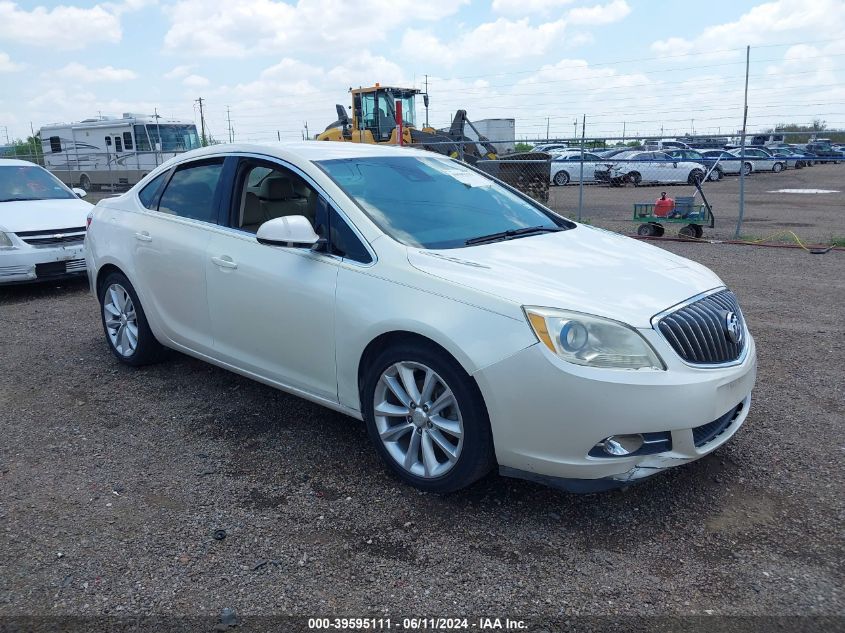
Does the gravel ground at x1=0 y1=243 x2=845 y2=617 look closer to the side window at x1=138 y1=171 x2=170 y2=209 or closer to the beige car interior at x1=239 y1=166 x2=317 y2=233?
the beige car interior at x1=239 y1=166 x2=317 y2=233

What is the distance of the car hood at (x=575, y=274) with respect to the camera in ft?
10.4

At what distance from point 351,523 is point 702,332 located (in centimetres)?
181

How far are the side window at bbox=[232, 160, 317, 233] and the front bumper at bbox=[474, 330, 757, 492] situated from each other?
78.1 inches

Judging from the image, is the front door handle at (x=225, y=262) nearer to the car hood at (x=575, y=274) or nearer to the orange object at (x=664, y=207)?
the car hood at (x=575, y=274)

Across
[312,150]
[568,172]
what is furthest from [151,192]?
[568,172]

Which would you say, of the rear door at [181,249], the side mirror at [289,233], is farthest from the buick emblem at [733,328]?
the rear door at [181,249]

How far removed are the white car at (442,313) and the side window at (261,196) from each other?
1 cm

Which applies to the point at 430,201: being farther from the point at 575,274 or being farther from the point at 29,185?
the point at 29,185

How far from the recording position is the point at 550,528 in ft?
10.7

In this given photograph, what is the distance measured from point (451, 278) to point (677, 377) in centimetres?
107

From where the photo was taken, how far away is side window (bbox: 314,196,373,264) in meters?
3.72

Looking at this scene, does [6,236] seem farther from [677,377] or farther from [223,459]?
[677,377]

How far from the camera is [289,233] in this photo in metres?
3.78

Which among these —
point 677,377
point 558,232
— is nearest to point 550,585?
point 677,377
